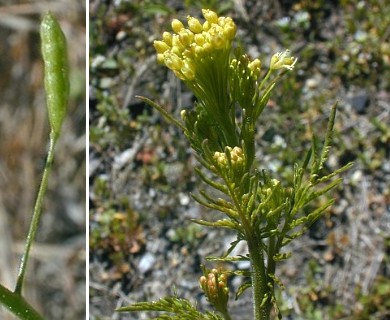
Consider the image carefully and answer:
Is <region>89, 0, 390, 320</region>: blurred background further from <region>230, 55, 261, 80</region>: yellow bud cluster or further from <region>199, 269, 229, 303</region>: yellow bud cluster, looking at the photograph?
<region>230, 55, 261, 80</region>: yellow bud cluster

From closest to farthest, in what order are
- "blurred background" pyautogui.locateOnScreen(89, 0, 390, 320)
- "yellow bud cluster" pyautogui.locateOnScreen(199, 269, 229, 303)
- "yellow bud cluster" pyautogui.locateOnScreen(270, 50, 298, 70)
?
1. "yellow bud cluster" pyautogui.locateOnScreen(270, 50, 298, 70)
2. "yellow bud cluster" pyautogui.locateOnScreen(199, 269, 229, 303)
3. "blurred background" pyautogui.locateOnScreen(89, 0, 390, 320)

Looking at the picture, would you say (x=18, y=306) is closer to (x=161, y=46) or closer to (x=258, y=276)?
(x=258, y=276)

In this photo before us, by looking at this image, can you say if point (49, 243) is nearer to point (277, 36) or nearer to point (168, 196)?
point (168, 196)

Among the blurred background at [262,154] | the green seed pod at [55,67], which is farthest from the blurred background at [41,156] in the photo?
the green seed pod at [55,67]

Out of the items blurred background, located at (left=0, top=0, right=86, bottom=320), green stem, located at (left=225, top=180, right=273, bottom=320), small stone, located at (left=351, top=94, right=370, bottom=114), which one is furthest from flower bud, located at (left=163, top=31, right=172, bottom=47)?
blurred background, located at (left=0, top=0, right=86, bottom=320)

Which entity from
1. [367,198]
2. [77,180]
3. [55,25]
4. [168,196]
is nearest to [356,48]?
[367,198]

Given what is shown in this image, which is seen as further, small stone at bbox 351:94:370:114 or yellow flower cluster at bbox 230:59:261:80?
small stone at bbox 351:94:370:114
